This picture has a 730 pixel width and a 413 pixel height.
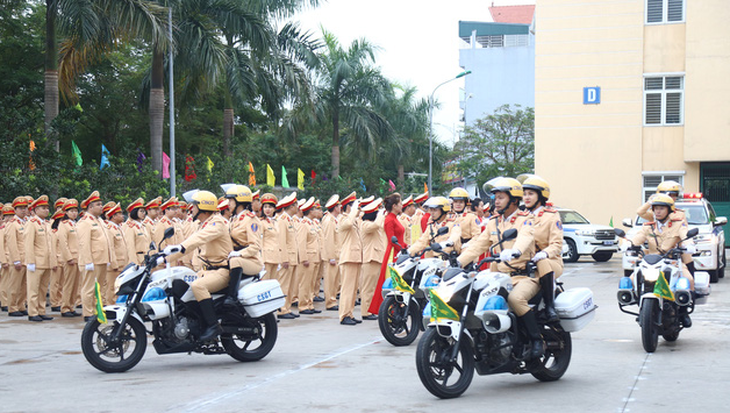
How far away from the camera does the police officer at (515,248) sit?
7.87 metres

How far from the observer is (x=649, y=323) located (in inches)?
384

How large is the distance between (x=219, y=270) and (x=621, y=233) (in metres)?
5.03

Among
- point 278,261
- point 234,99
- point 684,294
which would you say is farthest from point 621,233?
point 234,99

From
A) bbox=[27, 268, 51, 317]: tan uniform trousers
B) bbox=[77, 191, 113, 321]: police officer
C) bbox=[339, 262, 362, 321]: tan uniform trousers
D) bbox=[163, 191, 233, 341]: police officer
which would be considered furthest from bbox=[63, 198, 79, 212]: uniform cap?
bbox=[163, 191, 233, 341]: police officer

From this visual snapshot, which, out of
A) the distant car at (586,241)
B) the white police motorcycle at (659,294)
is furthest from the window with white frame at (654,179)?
the white police motorcycle at (659,294)

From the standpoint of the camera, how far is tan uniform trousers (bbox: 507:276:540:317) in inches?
308

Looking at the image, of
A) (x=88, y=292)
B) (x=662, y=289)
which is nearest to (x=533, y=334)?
(x=662, y=289)

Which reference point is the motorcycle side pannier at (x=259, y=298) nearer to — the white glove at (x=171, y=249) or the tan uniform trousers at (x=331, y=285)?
the white glove at (x=171, y=249)

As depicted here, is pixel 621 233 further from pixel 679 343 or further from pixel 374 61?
pixel 374 61

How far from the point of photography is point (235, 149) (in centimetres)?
2981

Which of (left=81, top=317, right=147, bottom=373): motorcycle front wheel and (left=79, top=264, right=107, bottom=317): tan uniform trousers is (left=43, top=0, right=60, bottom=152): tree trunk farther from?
(left=81, top=317, right=147, bottom=373): motorcycle front wheel

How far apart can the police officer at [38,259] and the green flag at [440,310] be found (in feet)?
29.8

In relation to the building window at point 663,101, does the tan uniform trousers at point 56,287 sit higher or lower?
lower

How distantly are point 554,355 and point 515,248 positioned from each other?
122 centimetres
